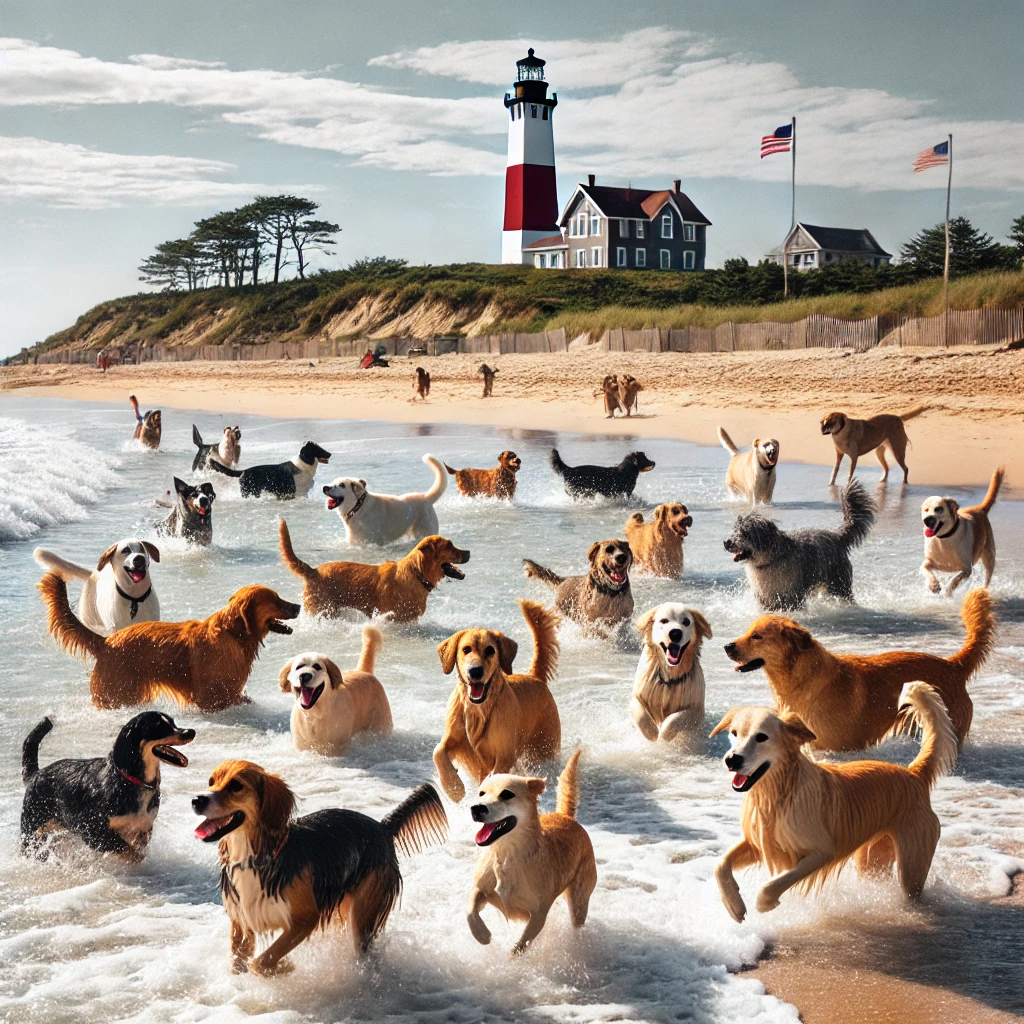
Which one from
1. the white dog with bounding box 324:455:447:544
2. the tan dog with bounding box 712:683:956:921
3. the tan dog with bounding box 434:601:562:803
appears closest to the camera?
the tan dog with bounding box 712:683:956:921

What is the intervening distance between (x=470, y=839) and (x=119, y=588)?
130 inches

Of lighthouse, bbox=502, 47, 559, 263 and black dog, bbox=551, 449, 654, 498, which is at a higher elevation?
lighthouse, bbox=502, 47, 559, 263

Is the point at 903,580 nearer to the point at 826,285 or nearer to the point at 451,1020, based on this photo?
the point at 451,1020

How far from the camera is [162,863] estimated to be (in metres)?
4.45

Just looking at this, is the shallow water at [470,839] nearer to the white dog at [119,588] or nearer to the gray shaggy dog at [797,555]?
the gray shaggy dog at [797,555]

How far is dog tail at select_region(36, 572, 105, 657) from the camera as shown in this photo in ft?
19.5

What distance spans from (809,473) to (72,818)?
13.5 metres

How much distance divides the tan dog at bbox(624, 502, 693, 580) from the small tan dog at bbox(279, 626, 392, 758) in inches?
157

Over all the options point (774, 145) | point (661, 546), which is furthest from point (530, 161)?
point (661, 546)

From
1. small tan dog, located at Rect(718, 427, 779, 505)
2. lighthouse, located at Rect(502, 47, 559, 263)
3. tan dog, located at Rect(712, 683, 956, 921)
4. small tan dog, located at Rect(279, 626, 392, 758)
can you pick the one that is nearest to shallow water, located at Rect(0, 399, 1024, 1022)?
small tan dog, located at Rect(279, 626, 392, 758)

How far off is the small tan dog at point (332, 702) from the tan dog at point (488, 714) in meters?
0.64

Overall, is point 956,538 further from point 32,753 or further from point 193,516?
point 193,516

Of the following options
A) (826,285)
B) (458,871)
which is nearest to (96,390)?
(826,285)

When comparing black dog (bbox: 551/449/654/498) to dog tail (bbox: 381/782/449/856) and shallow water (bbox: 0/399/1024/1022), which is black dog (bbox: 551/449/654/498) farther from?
dog tail (bbox: 381/782/449/856)
